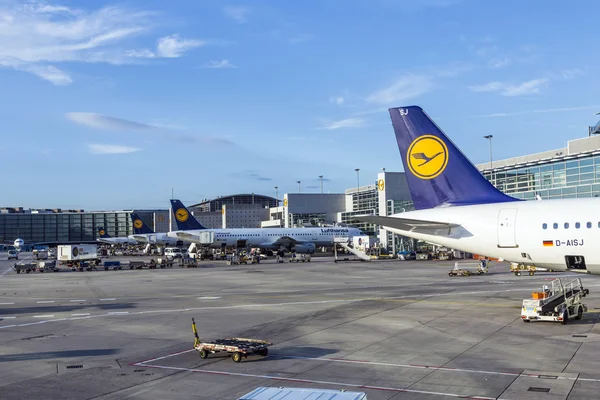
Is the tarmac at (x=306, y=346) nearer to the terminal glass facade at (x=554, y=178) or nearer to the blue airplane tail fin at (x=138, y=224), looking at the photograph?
the terminal glass facade at (x=554, y=178)

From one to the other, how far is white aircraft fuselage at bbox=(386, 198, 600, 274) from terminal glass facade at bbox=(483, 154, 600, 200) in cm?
4587

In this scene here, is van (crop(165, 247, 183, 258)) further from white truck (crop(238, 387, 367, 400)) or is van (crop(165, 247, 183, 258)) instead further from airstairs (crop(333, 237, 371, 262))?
white truck (crop(238, 387, 367, 400))

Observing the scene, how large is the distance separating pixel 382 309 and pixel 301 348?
11369mm

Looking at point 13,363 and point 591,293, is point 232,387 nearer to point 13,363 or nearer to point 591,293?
point 13,363

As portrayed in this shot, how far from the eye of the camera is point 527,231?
2786cm

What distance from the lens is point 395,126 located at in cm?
3164

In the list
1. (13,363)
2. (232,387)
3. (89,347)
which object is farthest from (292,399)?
(89,347)

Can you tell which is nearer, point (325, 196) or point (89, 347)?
point (89, 347)

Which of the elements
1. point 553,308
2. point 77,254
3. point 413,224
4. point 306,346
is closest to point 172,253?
point 77,254

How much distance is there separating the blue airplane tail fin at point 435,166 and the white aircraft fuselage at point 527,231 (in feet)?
2.56

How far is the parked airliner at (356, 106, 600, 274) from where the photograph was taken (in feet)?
88.5

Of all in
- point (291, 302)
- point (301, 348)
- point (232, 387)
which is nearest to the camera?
point (232, 387)

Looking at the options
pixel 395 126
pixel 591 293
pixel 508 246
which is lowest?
pixel 591 293

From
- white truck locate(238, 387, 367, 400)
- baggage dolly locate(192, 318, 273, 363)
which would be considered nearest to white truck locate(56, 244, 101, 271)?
baggage dolly locate(192, 318, 273, 363)
